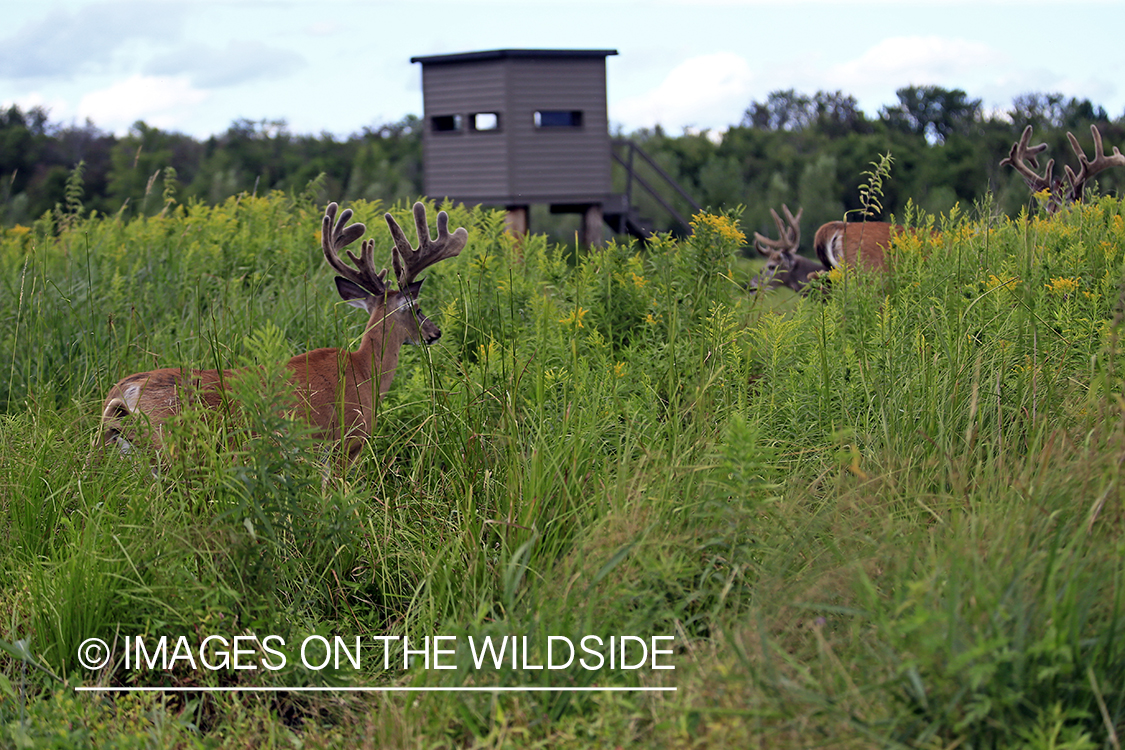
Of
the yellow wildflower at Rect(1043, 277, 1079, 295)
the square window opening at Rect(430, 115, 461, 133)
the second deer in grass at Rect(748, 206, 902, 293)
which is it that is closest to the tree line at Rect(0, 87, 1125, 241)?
the square window opening at Rect(430, 115, 461, 133)

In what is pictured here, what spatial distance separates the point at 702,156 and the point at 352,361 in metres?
48.2

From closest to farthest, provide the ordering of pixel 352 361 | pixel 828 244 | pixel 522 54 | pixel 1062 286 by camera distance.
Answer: pixel 1062 286
pixel 352 361
pixel 828 244
pixel 522 54

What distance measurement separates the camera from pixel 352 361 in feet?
15.5

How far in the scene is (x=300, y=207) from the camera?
9.94 meters

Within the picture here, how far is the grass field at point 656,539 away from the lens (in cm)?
224

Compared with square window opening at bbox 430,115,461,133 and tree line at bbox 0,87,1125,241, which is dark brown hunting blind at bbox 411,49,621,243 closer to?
square window opening at bbox 430,115,461,133

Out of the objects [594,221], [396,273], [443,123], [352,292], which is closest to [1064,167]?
[396,273]

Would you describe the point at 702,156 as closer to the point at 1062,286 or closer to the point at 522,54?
the point at 522,54

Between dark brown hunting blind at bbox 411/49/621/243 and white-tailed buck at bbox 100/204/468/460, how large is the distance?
15.8 m

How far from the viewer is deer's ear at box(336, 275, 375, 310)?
509 centimetres

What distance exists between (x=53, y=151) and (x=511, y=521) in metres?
53.2

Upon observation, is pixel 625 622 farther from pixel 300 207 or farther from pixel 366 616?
pixel 300 207

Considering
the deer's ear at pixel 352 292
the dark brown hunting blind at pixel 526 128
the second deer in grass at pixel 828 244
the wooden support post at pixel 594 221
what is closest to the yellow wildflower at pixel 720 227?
the deer's ear at pixel 352 292

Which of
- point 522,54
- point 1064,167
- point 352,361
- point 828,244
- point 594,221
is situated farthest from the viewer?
point 594,221
